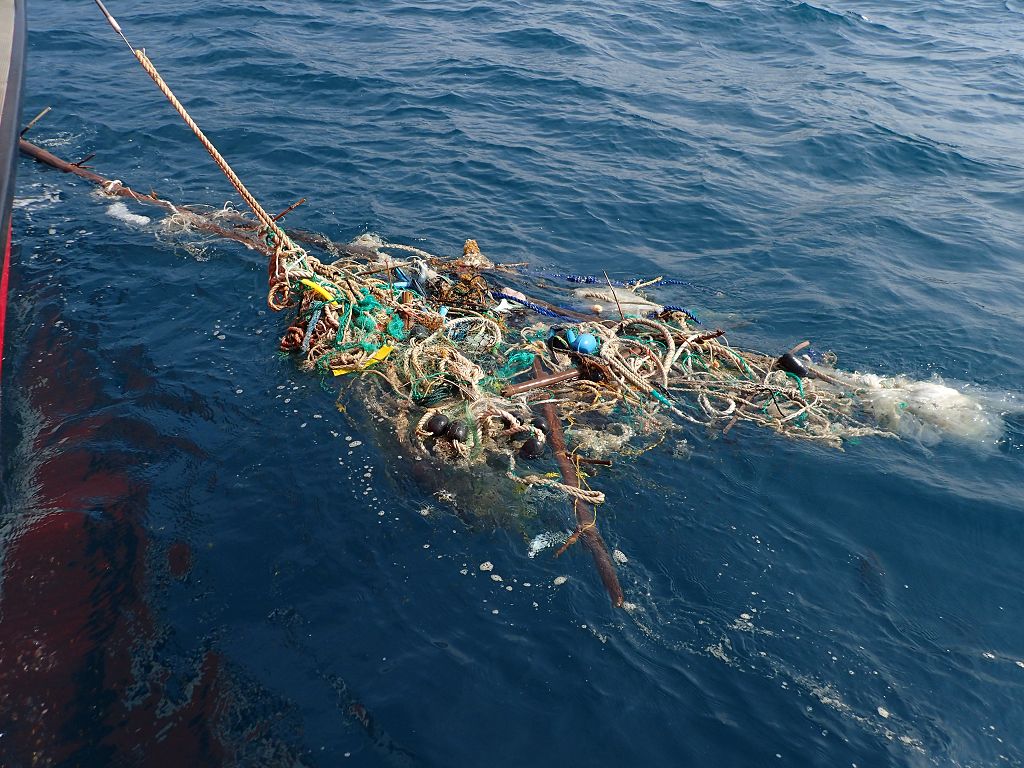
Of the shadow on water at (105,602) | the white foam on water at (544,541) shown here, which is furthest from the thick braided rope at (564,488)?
the shadow on water at (105,602)

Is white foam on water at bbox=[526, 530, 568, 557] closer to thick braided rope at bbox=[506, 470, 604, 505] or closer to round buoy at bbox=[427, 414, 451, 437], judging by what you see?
thick braided rope at bbox=[506, 470, 604, 505]

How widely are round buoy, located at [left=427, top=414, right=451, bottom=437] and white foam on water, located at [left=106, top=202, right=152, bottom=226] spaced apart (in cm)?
688

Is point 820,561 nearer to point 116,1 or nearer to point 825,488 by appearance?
point 825,488

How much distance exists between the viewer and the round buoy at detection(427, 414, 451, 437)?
6.00 metres

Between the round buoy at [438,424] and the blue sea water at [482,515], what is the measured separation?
0.49m

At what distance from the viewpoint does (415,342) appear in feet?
23.7

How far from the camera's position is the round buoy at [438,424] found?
6.00 meters

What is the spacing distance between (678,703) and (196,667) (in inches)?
127

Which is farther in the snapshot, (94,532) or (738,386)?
(738,386)

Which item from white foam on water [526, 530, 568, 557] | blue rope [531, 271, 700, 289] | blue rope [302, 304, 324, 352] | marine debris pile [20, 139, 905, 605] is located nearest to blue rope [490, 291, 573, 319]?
marine debris pile [20, 139, 905, 605]

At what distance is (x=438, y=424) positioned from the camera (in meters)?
6.00

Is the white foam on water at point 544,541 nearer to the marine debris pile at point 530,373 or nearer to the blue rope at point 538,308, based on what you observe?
the marine debris pile at point 530,373

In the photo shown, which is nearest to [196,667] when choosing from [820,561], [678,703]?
[678,703]

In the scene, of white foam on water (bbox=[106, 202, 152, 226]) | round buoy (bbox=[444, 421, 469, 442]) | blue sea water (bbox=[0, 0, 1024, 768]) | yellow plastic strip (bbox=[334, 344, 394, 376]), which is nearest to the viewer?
blue sea water (bbox=[0, 0, 1024, 768])
